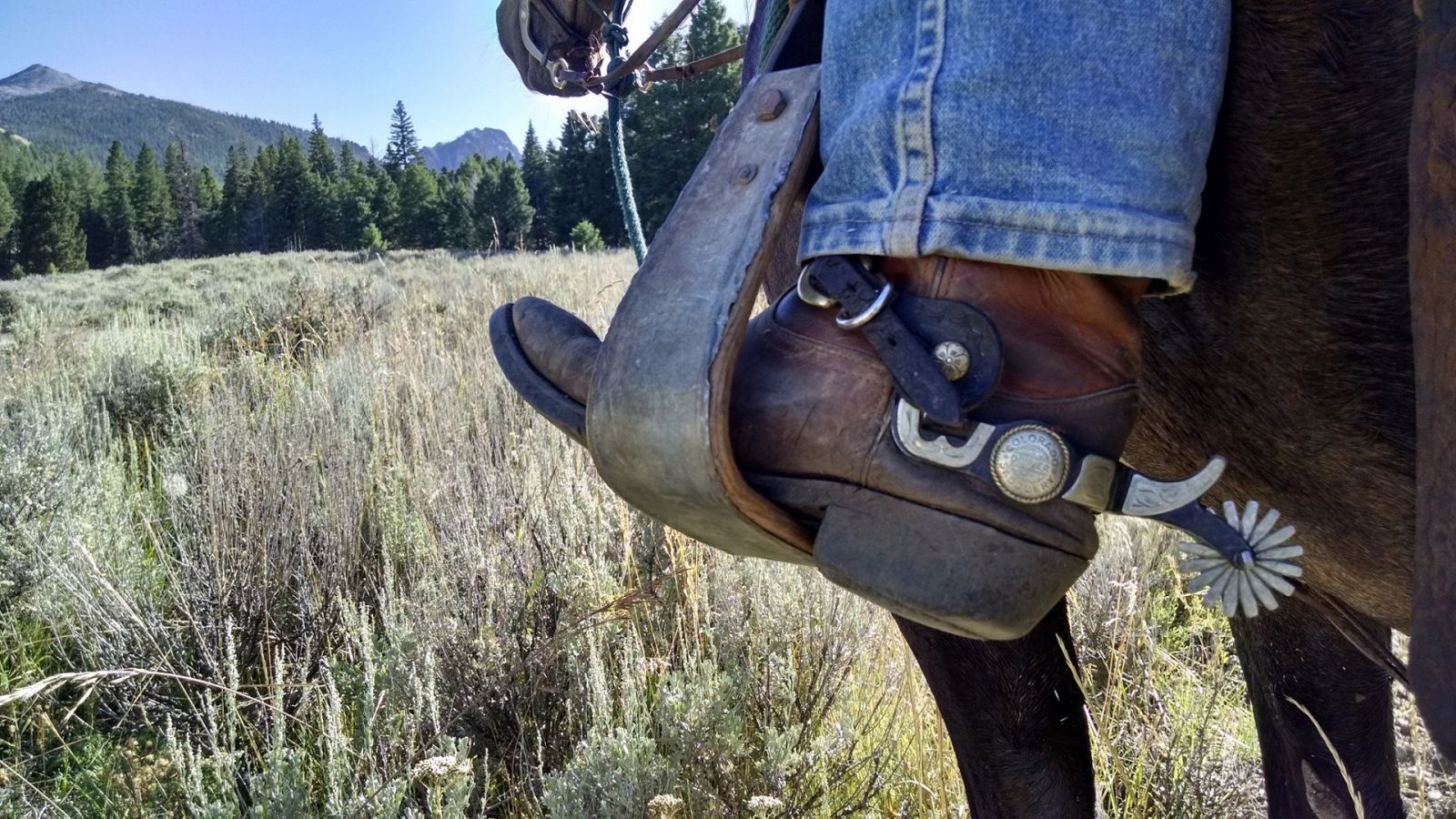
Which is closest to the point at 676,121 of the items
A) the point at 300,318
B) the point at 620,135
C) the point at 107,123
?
the point at 300,318

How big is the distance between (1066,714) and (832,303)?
876 mm

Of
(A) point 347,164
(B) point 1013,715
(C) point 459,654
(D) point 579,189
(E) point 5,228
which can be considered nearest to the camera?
(B) point 1013,715

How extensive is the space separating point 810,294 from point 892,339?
12 centimetres

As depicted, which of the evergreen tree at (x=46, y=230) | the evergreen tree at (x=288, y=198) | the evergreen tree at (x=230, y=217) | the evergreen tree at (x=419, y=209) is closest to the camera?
the evergreen tree at (x=419, y=209)

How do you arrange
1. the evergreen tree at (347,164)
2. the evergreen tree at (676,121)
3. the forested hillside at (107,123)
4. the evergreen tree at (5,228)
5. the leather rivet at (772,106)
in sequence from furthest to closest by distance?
the forested hillside at (107,123) → the evergreen tree at (347,164) → the evergreen tree at (5,228) → the evergreen tree at (676,121) → the leather rivet at (772,106)

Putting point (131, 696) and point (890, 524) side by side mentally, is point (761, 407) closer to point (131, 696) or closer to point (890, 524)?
point (890, 524)

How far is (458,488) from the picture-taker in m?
3.14

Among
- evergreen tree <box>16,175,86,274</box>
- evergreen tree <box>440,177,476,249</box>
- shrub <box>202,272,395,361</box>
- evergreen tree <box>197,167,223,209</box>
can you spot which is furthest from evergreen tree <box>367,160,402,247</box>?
shrub <box>202,272,395,361</box>

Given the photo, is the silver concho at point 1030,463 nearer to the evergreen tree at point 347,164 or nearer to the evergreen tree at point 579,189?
the evergreen tree at point 579,189

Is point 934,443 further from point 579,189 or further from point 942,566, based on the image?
point 579,189

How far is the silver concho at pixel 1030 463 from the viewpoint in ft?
2.79

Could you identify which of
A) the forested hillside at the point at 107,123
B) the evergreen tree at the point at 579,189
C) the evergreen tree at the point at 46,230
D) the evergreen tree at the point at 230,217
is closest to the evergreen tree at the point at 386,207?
the evergreen tree at the point at 230,217

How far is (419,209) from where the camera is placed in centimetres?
6144

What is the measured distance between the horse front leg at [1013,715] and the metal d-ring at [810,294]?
62 centimetres
